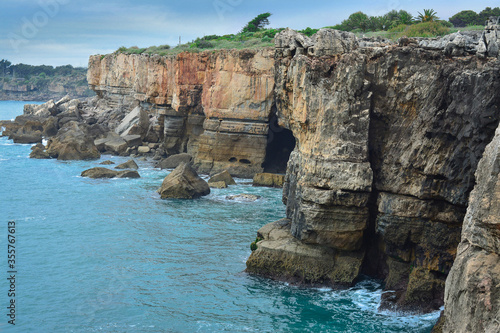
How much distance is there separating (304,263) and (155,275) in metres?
6.48

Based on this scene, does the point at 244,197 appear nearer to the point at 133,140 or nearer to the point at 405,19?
the point at 133,140

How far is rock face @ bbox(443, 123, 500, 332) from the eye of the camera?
9764mm

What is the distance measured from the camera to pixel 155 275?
22.4 meters

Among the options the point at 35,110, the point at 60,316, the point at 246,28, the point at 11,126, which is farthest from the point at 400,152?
the point at 35,110

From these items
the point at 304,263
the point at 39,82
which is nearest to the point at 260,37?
the point at 304,263

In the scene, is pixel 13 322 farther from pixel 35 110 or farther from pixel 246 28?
pixel 35 110

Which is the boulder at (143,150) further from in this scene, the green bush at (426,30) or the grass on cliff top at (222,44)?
the green bush at (426,30)

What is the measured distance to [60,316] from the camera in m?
18.7

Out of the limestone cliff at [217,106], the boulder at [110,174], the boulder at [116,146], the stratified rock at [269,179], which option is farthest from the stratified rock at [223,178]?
the boulder at [116,146]

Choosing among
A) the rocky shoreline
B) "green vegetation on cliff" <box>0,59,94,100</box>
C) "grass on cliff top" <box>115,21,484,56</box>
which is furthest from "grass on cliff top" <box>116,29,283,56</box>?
"green vegetation on cliff" <box>0,59,94,100</box>

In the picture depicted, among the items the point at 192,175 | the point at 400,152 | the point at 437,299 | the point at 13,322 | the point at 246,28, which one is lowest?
the point at 13,322

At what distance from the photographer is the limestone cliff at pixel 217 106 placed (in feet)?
137

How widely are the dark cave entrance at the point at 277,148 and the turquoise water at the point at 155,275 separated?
21.3 ft

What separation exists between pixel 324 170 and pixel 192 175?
17.9 meters
